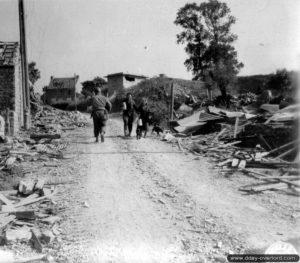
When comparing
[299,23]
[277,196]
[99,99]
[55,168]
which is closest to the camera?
[299,23]

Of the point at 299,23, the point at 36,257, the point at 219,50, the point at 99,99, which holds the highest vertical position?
the point at 219,50

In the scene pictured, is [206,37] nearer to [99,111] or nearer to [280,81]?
[280,81]

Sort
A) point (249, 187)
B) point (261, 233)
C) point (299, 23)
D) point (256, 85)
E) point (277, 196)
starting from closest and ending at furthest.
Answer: point (261, 233), point (299, 23), point (277, 196), point (249, 187), point (256, 85)

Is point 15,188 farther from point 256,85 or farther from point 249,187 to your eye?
point 256,85

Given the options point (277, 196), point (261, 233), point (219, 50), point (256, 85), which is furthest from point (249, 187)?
point (256, 85)

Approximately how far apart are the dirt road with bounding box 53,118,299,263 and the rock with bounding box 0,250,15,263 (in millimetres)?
646

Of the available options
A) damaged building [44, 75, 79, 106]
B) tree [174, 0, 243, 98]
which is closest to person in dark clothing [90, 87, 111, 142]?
tree [174, 0, 243, 98]

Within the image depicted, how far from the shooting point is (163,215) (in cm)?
527

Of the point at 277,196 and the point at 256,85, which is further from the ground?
the point at 256,85

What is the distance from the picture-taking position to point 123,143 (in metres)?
11.4

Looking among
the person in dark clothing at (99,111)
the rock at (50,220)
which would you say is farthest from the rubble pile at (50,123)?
the rock at (50,220)

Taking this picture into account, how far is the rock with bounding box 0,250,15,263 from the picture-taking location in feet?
13.5

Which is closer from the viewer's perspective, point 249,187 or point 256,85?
point 249,187

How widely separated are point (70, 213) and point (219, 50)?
39.8 meters
